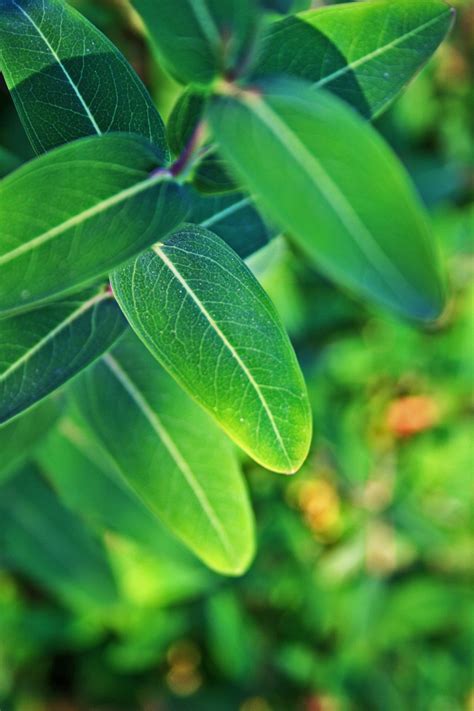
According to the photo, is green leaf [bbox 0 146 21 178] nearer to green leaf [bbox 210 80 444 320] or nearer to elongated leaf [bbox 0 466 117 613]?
green leaf [bbox 210 80 444 320]

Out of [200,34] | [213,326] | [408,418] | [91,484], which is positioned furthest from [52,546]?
[200,34]

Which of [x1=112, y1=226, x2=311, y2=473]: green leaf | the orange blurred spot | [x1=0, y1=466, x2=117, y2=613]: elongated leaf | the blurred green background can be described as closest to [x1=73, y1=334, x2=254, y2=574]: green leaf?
[x1=112, y1=226, x2=311, y2=473]: green leaf

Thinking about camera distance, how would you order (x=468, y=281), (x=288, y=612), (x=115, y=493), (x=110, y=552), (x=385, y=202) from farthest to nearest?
(x=468, y=281) → (x=288, y=612) → (x=110, y=552) → (x=115, y=493) → (x=385, y=202)

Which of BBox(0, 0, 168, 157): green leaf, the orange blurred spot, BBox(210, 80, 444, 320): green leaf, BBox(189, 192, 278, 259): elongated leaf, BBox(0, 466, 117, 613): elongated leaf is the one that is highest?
BBox(0, 0, 168, 157): green leaf

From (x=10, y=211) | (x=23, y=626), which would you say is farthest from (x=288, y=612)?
(x=10, y=211)

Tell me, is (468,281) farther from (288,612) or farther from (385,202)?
(385,202)

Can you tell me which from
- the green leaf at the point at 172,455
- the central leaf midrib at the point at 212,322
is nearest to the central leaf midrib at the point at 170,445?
the green leaf at the point at 172,455

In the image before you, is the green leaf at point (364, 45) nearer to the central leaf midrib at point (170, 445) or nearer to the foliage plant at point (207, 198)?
the foliage plant at point (207, 198)
